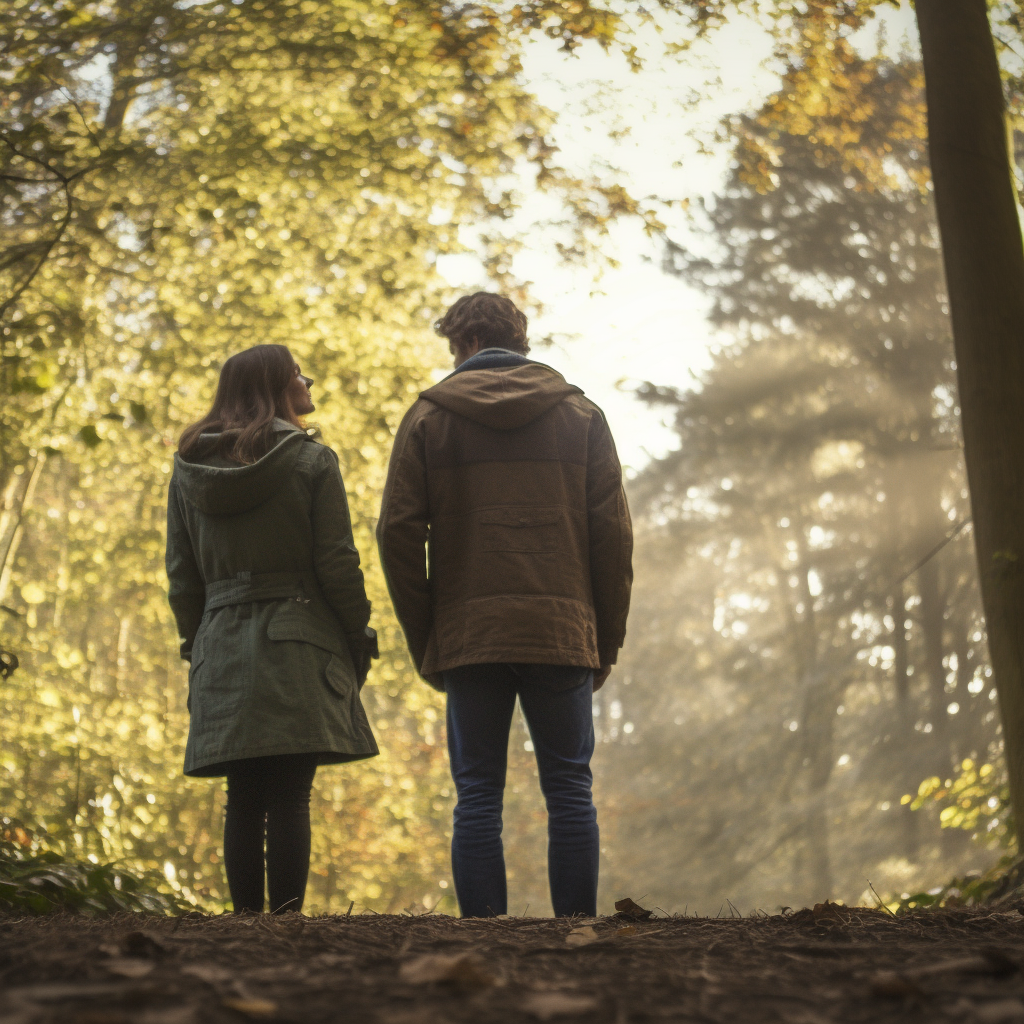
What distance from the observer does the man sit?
290 centimetres

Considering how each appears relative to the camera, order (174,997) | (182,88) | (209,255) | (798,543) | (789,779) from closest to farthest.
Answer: (174,997)
(182,88)
(209,255)
(789,779)
(798,543)

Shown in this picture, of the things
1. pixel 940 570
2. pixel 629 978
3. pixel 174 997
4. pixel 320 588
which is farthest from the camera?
pixel 940 570

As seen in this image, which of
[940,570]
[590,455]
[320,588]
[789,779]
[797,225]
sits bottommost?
[789,779]

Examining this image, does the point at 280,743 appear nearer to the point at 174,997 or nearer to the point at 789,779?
the point at 174,997

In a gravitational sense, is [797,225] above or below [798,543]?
above

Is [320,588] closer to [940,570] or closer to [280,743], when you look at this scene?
[280,743]

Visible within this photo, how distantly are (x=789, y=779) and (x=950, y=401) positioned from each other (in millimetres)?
6690

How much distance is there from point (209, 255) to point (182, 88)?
148 cm

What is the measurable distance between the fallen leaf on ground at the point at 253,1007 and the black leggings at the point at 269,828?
1.63 metres

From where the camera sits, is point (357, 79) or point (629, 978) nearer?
point (629, 978)

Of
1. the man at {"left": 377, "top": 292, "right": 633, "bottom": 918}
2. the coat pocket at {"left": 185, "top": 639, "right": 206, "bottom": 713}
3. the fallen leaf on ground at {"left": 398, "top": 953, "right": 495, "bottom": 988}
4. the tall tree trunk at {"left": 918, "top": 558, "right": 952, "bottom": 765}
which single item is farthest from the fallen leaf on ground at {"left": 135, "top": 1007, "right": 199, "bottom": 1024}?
the tall tree trunk at {"left": 918, "top": 558, "right": 952, "bottom": 765}

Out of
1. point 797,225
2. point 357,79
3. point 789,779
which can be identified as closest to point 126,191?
point 357,79

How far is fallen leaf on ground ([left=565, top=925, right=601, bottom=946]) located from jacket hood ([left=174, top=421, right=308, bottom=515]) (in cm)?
157

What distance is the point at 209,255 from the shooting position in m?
8.77
